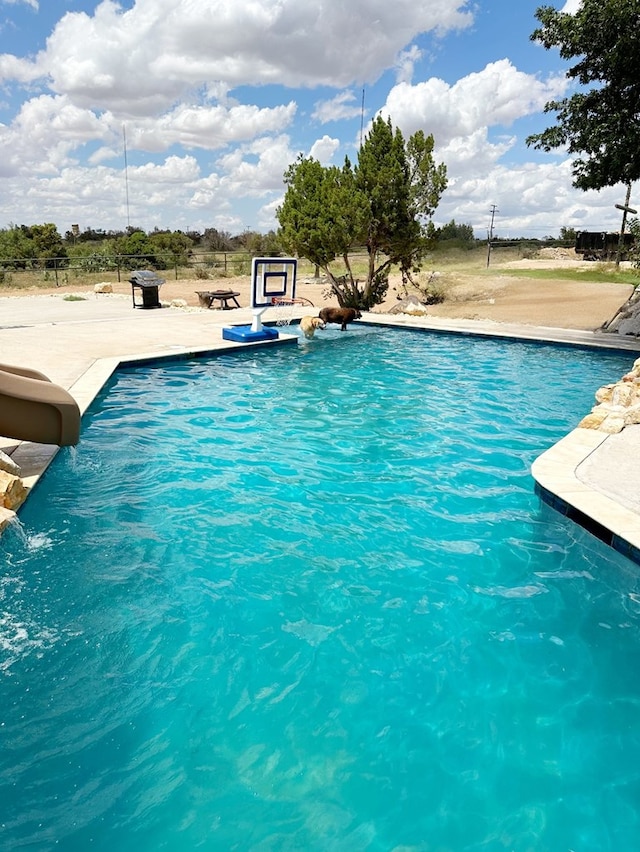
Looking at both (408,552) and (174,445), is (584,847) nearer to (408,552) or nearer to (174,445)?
(408,552)

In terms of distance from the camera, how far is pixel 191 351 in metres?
11.3

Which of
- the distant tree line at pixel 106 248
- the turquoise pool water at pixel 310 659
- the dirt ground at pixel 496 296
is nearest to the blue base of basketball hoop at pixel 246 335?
the dirt ground at pixel 496 296

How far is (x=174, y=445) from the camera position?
23.1 ft

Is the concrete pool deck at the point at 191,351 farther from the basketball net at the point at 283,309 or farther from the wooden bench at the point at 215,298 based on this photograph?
the wooden bench at the point at 215,298

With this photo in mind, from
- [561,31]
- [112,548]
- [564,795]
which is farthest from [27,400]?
[561,31]

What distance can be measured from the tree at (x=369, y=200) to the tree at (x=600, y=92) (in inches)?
210

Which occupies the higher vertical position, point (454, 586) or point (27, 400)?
point (27, 400)

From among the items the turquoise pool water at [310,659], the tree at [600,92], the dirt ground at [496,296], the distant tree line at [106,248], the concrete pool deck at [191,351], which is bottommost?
the turquoise pool water at [310,659]

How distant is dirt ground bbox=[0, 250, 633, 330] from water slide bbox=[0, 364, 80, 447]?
1325 cm

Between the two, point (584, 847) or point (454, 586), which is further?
point (454, 586)

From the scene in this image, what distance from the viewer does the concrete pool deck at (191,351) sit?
4.73 metres

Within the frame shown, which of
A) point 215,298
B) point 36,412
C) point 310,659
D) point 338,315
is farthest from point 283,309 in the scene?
point 310,659

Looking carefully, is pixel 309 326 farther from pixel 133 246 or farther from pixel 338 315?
pixel 133 246

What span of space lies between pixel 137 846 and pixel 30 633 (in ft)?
5.23
